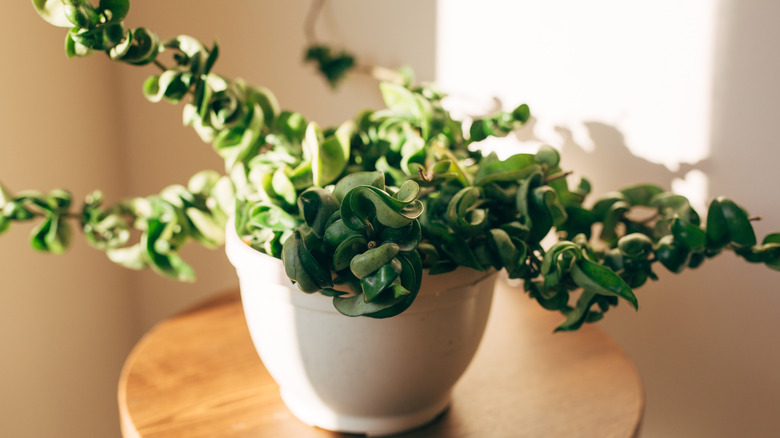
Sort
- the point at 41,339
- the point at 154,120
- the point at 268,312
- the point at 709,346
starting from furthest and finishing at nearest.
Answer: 1. the point at 154,120
2. the point at 41,339
3. the point at 709,346
4. the point at 268,312

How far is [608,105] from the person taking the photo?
0.65 m

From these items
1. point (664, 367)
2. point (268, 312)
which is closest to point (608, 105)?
point (664, 367)

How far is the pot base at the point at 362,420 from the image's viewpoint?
51 centimetres

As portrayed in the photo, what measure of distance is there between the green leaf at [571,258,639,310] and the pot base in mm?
174

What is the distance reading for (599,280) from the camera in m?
0.41

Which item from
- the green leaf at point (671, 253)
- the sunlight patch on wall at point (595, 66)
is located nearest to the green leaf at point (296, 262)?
the green leaf at point (671, 253)

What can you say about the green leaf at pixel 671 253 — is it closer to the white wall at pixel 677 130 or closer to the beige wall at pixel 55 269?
the white wall at pixel 677 130

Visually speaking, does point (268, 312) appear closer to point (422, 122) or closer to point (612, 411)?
point (422, 122)

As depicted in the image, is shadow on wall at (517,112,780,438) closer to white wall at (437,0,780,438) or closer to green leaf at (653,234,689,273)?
white wall at (437,0,780,438)

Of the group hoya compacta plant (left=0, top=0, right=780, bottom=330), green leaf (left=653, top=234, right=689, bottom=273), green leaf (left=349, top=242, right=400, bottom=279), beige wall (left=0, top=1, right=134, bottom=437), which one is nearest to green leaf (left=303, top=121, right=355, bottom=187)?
hoya compacta plant (left=0, top=0, right=780, bottom=330)

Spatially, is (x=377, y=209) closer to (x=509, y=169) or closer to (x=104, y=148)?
(x=509, y=169)

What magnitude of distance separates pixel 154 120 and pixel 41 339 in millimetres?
353

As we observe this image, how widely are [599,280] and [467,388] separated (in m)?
0.22

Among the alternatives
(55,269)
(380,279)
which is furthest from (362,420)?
(55,269)
